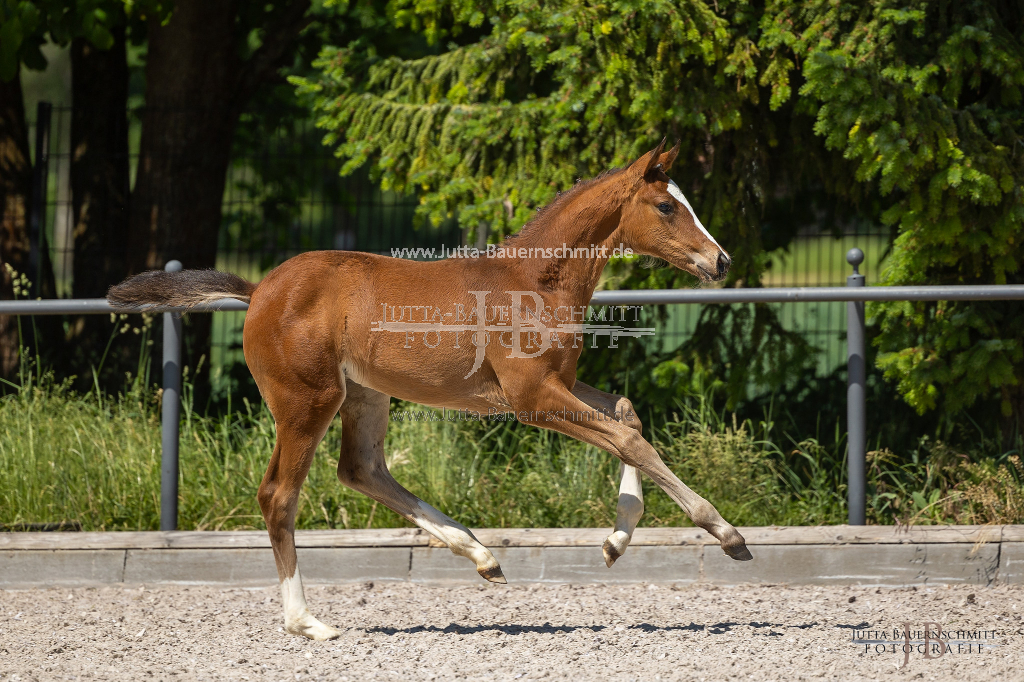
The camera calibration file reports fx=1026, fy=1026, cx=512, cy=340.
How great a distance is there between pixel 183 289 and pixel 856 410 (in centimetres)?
355

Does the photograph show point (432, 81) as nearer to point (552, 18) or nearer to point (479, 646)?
point (552, 18)

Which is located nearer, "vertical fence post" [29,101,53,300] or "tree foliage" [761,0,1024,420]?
"tree foliage" [761,0,1024,420]

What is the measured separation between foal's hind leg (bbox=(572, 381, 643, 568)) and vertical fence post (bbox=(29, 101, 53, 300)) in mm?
5721

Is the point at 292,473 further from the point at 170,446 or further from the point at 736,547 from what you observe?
the point at 736,547

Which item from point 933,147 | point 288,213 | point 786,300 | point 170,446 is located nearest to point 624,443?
point 786,300

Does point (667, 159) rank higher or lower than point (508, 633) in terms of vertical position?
higher

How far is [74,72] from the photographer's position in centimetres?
936

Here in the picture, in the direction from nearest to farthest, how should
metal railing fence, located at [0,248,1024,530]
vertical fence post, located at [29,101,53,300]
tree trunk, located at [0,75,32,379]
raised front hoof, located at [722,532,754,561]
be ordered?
1. raised front hoof, located at [722,532,754,561]
2. metal railing fence, located at [0,248,1024,530]
3. vertical fence post, located at [29,101,53,300]
4. tree trunk, located at [0,75,32,379]

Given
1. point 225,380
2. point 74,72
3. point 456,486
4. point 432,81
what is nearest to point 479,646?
point 456,486

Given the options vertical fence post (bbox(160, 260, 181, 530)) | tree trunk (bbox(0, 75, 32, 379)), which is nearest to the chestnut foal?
vertical fence post (bbox(160, 260, 181, 530))

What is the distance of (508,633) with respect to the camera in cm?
462

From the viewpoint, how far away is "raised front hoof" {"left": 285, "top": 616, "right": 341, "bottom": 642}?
4.37 m

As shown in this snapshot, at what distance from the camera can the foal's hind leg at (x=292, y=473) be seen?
4336 mm

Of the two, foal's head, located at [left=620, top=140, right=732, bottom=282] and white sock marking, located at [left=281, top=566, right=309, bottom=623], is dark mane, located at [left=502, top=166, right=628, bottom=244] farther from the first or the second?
white sock marking, located at [left=281, top=566, right=309, bottom=623]
